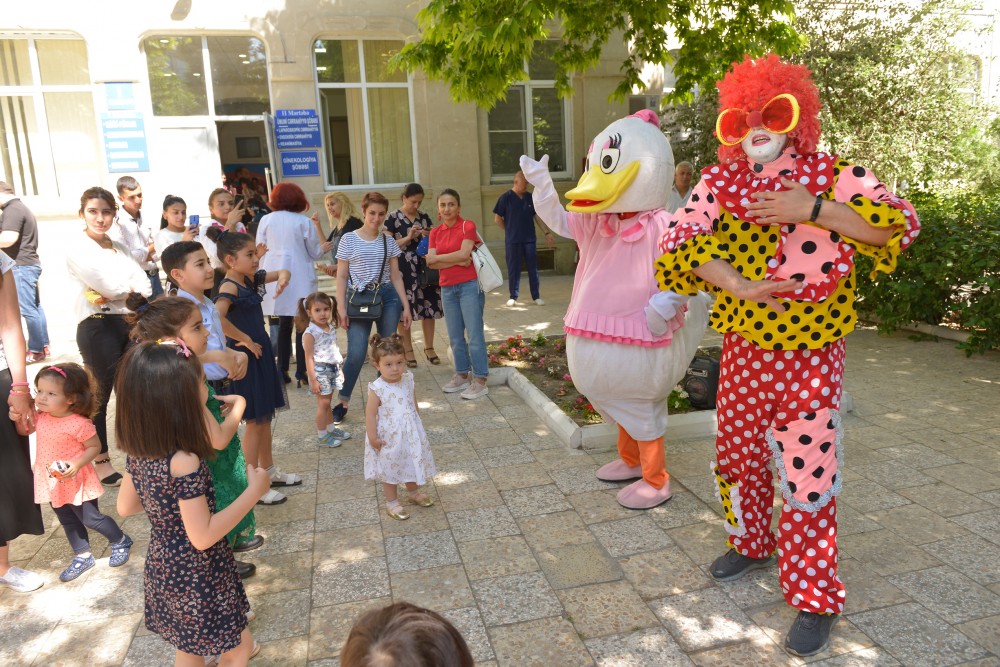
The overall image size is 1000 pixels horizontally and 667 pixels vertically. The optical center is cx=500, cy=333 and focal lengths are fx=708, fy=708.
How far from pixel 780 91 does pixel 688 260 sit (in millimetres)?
741

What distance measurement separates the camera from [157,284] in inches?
291

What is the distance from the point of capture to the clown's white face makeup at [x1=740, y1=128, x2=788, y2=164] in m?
2.79

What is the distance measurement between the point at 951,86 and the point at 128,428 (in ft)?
43.1

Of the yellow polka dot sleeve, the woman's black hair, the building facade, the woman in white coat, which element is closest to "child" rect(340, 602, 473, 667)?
the yellow polka dot sleeve

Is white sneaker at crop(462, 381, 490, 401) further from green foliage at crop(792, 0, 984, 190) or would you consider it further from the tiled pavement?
green foliage at crop(792, 0, 984, 190)

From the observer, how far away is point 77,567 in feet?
12.0

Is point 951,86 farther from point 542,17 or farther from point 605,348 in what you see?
point 605,348

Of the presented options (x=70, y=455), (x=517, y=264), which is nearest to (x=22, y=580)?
(x=70, y=455)

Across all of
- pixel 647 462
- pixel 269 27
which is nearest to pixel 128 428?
pixel 647 462

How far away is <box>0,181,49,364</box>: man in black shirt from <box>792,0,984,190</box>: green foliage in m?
10.9

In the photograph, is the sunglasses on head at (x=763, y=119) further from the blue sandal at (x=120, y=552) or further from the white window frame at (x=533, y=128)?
the white window frame at (x=533, y=128)

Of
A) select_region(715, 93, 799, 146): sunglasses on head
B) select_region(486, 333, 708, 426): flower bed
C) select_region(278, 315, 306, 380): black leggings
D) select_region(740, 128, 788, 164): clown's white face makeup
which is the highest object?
select_region(715, 93, 799, 146): sunglasses on head

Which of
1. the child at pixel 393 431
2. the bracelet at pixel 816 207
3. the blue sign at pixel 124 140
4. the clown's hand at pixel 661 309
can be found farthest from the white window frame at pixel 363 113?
the bracelet at pixel 816 207

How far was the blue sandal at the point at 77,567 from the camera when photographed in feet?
11.9
